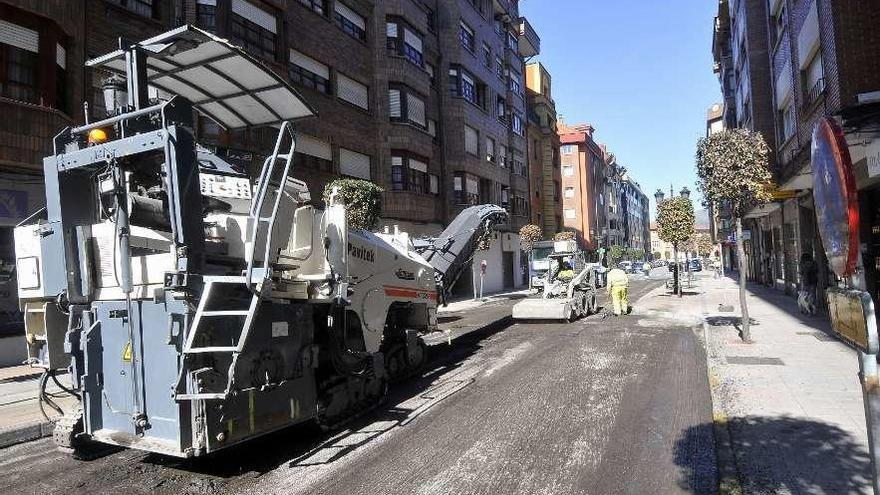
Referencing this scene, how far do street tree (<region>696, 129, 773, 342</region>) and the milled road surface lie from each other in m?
4.16

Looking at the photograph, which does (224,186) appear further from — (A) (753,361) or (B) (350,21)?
(B) (350,21)

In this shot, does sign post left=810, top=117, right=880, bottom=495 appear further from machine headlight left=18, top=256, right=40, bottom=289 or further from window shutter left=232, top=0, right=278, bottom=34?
window shutter left=232, top=0, right=278, bottom=34

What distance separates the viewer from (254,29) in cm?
1697

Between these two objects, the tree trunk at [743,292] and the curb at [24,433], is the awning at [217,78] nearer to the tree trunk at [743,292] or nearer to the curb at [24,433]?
the curb at [24,433]

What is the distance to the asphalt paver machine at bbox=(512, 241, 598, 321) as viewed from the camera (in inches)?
583

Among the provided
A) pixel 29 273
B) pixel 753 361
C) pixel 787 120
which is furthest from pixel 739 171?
pixel 787 120

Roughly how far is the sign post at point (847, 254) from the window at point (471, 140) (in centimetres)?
2629

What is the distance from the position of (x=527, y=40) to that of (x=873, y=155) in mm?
35074

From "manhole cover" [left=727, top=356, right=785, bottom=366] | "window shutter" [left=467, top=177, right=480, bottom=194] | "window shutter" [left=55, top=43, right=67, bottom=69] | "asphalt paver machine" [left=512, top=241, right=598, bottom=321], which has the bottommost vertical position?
"manhole cover" [left=727, top=356, right=785, bottom=366]

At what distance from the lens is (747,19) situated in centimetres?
2328

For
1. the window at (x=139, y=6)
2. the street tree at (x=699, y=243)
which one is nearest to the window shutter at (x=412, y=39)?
the window at (x=139, y=6)

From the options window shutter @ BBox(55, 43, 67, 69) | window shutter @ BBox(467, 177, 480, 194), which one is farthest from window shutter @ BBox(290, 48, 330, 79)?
window shutter @ BBox(467, 177, 480, 194)

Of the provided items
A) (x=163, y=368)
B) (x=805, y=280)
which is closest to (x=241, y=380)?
(x=163, y=368)

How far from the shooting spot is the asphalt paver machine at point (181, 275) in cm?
450
